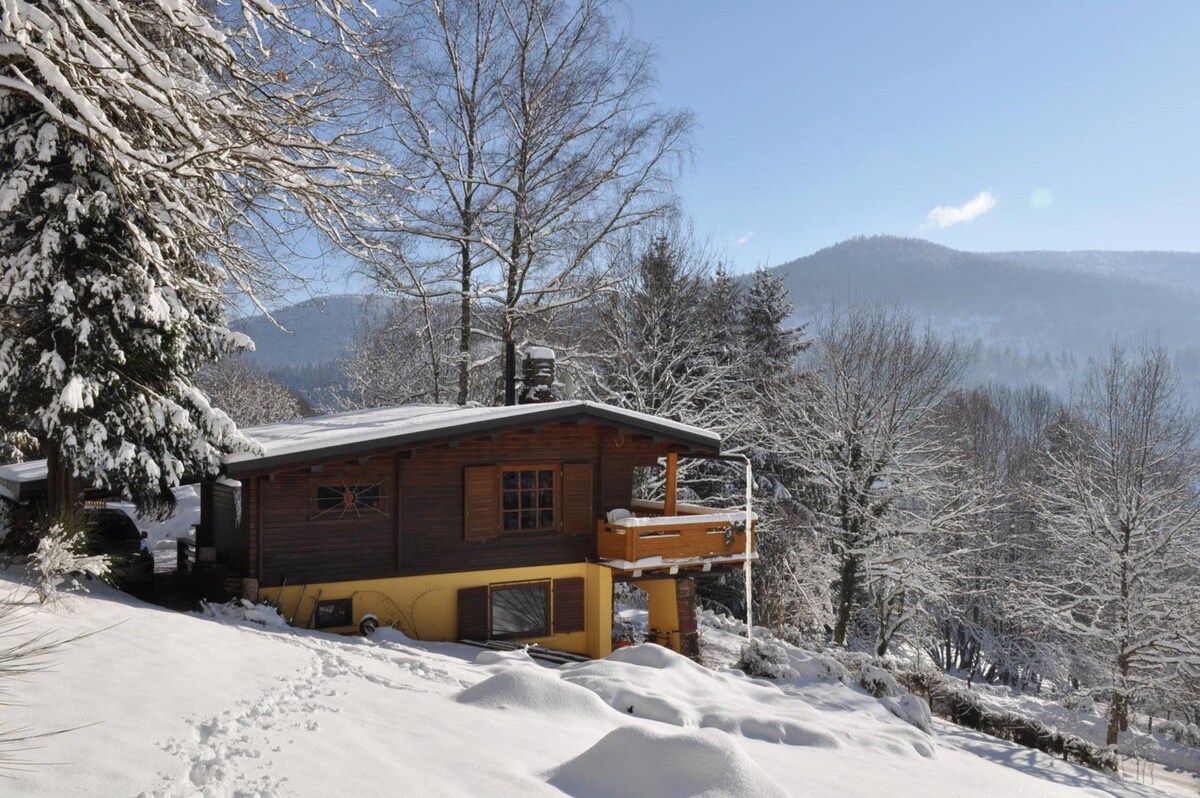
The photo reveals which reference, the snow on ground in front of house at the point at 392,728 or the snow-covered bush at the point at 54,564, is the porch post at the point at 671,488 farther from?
the snow-covered bush at the point at 54,564

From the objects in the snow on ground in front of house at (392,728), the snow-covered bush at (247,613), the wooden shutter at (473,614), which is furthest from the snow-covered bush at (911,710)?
the snow-covered bush at (247,613)

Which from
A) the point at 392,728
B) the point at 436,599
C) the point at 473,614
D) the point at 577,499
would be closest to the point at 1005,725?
the point at 577,499

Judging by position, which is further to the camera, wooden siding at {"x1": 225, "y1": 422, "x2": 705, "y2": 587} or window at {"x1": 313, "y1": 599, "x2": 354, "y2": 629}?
window at {"x1": 313, "y1": 599, "x2": 354, "y2": 629}

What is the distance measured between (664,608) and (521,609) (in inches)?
112

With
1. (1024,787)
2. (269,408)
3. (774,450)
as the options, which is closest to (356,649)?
(1024,787)

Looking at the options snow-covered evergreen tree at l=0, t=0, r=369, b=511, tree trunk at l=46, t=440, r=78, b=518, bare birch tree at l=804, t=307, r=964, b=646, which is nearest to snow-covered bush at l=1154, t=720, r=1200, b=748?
bare birch tree at l=804, t=307, r=964, b=646

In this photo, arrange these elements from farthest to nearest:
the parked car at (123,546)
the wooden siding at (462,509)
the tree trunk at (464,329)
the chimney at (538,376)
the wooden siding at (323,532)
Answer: the tree trunk at (464,329) → the chimney at (538,376) → the wooden siding at (462,509) → the parked car at (123,546) → the wooden siding at (323,532)

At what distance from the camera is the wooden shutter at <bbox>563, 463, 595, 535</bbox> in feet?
47.3

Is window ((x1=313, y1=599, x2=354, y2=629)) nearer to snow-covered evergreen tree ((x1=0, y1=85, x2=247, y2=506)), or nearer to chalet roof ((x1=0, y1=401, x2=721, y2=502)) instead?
chalet roof ((x1=0, y1=401, x2=721, y2=502))

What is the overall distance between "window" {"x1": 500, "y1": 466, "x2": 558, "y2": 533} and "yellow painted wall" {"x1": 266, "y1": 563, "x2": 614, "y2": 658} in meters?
0.76

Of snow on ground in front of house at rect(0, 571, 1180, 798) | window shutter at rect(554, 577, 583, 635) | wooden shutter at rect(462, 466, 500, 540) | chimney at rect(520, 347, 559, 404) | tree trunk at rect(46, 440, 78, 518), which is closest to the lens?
snow on ground in front of house at rect(0, 571, 1180, 798)

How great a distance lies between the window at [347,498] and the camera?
492 inches

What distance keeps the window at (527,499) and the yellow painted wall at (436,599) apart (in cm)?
76

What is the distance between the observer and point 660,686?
951cm
